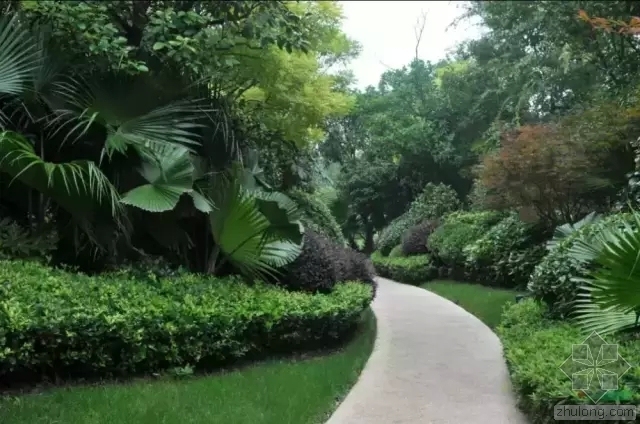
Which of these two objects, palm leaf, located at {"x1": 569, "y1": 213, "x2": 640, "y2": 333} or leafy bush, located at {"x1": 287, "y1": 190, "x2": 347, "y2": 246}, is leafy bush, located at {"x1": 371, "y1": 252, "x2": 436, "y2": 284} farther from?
palm leaf, located at {"x1": 569, "y1": 213, "x2": 640, "y2": 333}

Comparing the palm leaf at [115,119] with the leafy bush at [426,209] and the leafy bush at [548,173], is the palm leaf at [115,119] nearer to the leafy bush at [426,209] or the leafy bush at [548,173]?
the leafy bush at [548,173]

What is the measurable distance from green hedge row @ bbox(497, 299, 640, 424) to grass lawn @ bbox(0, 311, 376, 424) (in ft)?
5.48

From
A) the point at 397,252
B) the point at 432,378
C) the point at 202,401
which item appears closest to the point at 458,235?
the point at 397,252

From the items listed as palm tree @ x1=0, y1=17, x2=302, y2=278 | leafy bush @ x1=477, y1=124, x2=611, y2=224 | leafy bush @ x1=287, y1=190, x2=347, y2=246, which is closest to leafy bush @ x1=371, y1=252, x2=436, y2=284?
leafy bush @ x1=477, y1=124, x2=611, y2=224

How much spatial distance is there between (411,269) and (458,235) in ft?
9.21

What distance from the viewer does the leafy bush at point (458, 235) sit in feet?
53.2

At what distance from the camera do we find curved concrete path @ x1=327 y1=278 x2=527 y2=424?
527cm

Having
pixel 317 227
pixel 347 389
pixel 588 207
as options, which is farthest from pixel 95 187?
pixel 588 207

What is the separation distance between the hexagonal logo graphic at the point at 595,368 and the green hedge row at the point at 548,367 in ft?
0.11

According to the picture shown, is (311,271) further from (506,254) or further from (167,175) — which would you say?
(506,254)

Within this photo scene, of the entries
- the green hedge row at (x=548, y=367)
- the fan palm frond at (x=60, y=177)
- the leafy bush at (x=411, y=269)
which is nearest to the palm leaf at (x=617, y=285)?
the green hedge row at (x=548, y=367)

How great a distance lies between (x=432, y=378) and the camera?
21.5 feet

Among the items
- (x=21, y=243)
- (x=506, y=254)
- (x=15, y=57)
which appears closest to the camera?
(x=21, y=243)

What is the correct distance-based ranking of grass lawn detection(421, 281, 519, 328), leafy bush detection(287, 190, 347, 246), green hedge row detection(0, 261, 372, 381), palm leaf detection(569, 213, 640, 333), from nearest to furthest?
palm leaf detection(569, 213, 640, 333), green hedge row detection(0, 261, 372, 381), grass lawn detection(421, 281, 519, 328), leafy bush detection(287, 190, 347, 246)
